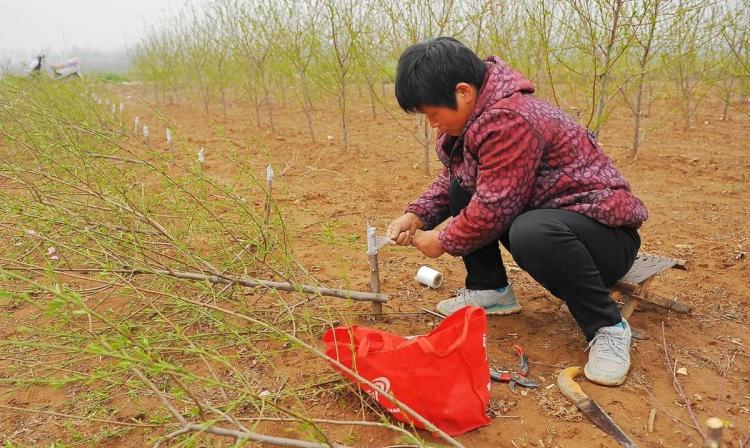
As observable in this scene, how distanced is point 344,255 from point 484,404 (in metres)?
1.53

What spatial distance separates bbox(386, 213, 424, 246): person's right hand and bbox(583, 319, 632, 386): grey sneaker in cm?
71

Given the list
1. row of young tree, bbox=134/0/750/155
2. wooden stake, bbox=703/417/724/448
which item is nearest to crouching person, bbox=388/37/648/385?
wooden stake, bbox=703/417/724/448

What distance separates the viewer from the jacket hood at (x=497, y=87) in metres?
1.57

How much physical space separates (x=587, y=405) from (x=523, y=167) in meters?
0.71

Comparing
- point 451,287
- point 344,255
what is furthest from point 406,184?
point 451,287

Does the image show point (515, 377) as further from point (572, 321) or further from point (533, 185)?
point (533, 185)

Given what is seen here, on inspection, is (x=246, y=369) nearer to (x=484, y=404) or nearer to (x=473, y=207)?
(x=484, y=404)

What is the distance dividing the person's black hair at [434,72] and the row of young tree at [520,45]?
63.8 inches

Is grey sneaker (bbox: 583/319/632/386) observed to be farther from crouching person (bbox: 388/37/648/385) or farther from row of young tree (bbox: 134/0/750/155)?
row of young tree (bbox: 134/0/750/155)

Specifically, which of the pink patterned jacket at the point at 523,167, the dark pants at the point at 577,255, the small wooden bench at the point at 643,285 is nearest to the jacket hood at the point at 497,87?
the pink patterned jacket at the point at 523,167

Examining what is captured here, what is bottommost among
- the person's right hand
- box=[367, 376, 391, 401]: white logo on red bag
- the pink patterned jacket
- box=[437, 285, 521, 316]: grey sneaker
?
box=[437, 285, 521, 316]: grey sneaker

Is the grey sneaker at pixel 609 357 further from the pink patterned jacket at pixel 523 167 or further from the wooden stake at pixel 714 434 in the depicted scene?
the wooden stake at pixel 714 434

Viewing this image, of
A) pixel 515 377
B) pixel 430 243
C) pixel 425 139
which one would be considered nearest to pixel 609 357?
pixel 515 377

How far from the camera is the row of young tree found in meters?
3.62
